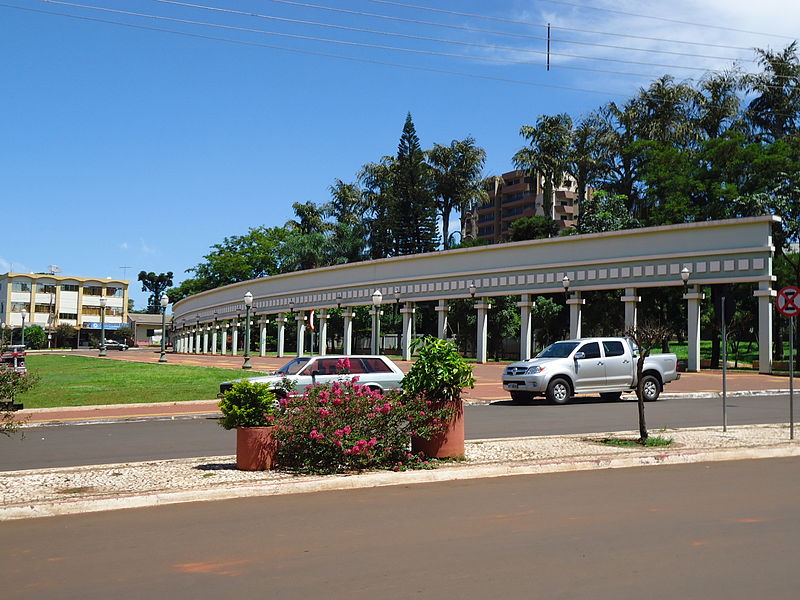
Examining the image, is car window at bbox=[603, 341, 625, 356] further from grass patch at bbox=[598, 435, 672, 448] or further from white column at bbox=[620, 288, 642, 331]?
white column at bbox=[620, 288, 642, 331]

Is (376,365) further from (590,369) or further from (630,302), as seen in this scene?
(630,302)

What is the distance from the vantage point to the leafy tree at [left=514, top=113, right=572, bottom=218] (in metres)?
75.7

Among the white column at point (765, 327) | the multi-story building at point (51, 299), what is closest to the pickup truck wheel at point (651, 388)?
the white column at point (765, 327)

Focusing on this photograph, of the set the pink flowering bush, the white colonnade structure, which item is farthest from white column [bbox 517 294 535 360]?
the pink flowering bush

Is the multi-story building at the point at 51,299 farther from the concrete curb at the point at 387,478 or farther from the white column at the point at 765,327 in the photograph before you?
the concrete curb at the point at 387,478

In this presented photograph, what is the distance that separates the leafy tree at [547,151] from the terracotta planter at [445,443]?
67.1 meters

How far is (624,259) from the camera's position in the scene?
43031mm

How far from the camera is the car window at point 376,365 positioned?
787 inches

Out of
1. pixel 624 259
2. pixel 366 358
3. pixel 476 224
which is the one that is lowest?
pixel 366 358

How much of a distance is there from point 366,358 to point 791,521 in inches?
534

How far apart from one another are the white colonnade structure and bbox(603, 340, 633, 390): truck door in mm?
16255

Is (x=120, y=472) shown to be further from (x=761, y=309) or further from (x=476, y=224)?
(x=476, y=224)

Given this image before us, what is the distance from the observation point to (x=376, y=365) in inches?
790

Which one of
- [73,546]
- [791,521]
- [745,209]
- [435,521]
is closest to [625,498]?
[791,521]
